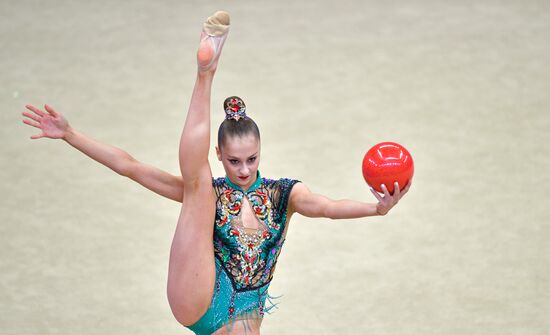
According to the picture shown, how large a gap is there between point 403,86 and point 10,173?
2.65m

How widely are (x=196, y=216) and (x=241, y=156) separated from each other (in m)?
0.28

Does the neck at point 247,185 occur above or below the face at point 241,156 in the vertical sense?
below

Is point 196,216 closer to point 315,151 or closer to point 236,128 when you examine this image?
point 236,128

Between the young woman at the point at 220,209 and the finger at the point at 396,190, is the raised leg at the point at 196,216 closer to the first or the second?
the young woman at the point at 220,209

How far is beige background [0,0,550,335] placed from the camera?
5.69 m

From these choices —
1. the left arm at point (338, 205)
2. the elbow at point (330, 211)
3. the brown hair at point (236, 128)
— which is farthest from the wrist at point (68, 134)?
the elbow at point (330, 211)

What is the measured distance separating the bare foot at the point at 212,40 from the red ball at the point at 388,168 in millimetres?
656

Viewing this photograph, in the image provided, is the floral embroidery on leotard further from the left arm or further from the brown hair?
the brown hair

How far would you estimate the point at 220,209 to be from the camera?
14.1ft

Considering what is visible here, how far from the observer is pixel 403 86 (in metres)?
7.59

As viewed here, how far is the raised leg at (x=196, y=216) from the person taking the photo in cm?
400

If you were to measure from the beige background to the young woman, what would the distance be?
47.0 inches

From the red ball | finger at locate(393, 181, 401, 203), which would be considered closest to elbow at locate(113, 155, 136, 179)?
the red ball

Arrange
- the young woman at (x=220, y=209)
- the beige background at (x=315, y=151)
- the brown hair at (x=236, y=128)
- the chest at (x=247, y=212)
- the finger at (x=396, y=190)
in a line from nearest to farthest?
the finger at (x=396, y=190) → the young woman at (x=220, y=209) → the brown hair at (x=236, y=128) → the chest at (x=247, y=212) → the beige background at (x=315, y=151)
